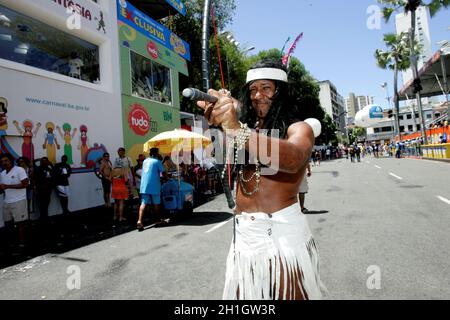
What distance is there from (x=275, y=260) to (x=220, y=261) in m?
3.04

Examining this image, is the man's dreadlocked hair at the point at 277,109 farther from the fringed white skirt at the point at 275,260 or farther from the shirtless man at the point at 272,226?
the fringed white skirt at the point at 275,260

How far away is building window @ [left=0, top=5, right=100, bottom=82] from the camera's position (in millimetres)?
9180

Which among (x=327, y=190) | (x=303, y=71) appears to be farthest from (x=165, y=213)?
(x=303, y=71)

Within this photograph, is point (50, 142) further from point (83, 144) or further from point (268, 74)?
point (268, 74)

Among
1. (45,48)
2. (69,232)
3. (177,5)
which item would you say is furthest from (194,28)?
(69,232)

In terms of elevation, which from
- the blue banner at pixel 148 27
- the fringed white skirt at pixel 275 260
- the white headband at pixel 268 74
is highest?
the blue banner at pixel 148 27

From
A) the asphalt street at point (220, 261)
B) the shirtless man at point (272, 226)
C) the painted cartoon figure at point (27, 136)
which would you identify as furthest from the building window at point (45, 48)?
the shirtless man at point (272, 226)

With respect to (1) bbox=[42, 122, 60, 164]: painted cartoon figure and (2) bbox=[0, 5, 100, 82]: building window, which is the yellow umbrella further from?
(2) bbox=[0, 5, 100, 82]: building window

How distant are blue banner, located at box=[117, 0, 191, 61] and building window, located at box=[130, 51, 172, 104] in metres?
1.21

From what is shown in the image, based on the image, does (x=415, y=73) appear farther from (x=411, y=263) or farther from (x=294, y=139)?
(x=294, y=139)

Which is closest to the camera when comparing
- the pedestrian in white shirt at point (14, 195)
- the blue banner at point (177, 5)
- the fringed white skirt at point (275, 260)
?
the fringed white skirt at point (275, 260)

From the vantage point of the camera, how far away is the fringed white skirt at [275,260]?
163 centimetres

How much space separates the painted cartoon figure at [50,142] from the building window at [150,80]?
16.0ft
